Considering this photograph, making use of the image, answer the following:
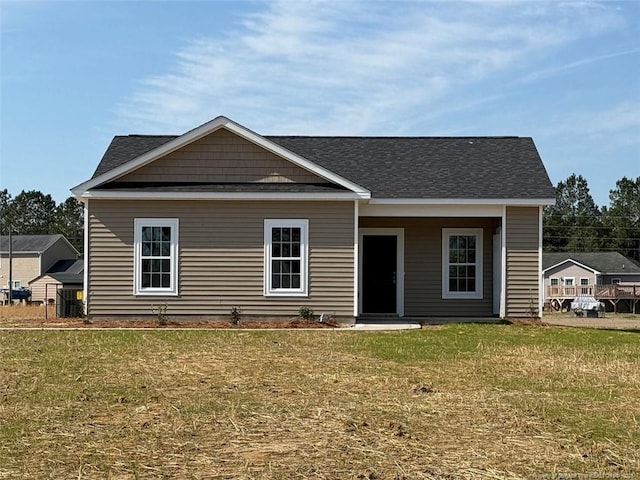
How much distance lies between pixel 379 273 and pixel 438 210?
8.61ft

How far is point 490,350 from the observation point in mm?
13234

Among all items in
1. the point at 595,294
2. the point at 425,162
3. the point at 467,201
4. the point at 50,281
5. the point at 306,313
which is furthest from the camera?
the point at 50,281

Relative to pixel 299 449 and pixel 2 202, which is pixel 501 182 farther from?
pixel 2 202

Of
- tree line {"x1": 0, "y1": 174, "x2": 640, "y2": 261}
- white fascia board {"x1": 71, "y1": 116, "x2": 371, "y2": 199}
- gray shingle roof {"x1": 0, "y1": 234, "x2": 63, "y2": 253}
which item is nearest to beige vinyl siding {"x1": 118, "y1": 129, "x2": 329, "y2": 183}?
white fascia board {"x1": 71, "y1": 116, "x2": 371, "y2": 199}

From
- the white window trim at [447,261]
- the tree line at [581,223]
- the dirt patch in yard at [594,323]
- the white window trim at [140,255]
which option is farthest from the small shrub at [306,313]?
the tree line at [581,223]

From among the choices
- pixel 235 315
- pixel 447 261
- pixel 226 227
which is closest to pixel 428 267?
pixel 447 261

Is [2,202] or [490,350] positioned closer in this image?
[490,350]

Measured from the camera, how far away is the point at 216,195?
1756 cm

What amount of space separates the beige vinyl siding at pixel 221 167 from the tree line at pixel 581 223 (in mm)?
63926

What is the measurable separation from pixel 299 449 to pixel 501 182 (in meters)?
14.2

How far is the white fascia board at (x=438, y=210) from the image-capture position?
18.9 metres

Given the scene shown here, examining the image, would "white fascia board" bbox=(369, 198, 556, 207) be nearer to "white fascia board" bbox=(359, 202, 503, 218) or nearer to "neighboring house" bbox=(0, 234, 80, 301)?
"white fascia board" bbox=(359, 202, 503, 218)

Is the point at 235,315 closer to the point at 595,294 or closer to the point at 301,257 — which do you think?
the point at 301,257

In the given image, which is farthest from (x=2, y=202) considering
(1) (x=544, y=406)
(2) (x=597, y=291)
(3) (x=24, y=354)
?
(1) (x=544, y=406)
